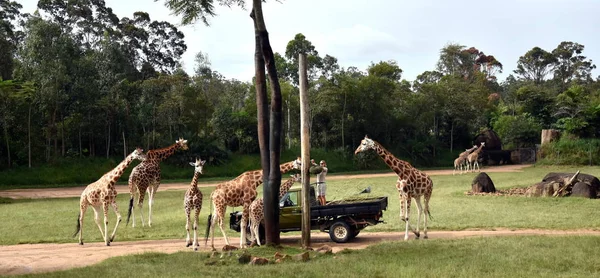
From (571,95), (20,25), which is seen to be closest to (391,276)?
(571,95)

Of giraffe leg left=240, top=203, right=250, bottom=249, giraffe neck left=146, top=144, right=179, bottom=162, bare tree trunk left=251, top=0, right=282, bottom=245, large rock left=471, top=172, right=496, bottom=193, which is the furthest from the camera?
large rock left=471, top=172, right=496, bottom=193

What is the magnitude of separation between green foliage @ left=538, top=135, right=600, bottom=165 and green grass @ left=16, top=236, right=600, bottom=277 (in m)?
34.8

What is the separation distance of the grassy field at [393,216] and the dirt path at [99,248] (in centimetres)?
88

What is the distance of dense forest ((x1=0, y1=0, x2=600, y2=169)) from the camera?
3872cm

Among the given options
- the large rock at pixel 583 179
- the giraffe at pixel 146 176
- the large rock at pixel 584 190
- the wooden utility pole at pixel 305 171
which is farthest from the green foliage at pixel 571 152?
the wooden utility pole at pixel 305 171

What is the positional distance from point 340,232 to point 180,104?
109 ft

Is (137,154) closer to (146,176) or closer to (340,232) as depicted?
(146,176)

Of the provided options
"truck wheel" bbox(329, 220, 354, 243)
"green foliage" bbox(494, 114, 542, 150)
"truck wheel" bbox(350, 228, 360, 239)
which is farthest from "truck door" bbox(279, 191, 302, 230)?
"green foliage" bbox(494, 114, 542, 150)

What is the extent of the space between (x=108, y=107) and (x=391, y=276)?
117 feet

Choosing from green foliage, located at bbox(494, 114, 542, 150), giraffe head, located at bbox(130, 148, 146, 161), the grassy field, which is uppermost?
green foliage, located at bbox(494, 114, 542, 150)

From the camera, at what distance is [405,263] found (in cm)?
980

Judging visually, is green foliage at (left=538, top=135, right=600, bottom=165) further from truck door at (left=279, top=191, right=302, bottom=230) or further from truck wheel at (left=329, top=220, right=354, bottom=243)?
truck door at (left=279, top=191, right=302, bottom=230)

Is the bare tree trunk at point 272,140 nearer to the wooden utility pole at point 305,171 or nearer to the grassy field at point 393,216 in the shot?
the wooden utility pole at point 305,171

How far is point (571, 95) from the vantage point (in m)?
53.7
